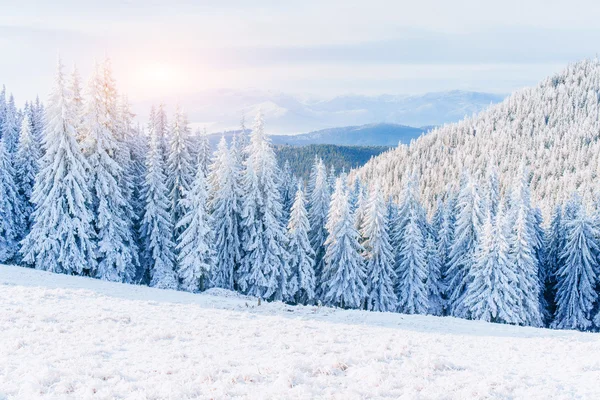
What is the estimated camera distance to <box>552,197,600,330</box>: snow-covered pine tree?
45281mm

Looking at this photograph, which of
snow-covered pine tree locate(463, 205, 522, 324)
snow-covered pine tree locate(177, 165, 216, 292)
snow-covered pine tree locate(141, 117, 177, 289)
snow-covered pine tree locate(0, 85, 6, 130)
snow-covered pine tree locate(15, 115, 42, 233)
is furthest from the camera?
snow-covered pine tree locate(0, 85, 6, 130)

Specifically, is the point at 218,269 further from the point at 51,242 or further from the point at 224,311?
the point at 224,311

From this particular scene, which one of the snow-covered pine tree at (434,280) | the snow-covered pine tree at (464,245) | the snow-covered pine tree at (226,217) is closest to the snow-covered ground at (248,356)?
the snow-covered pine tree at (226,217)

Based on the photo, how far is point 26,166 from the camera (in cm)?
4112

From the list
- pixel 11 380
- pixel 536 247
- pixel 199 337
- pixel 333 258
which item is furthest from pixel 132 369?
pixel 536 247

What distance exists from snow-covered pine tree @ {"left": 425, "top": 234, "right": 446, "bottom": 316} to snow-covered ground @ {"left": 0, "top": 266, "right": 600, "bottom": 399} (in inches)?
1032

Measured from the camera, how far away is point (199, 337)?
14508 mm

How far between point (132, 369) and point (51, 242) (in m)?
25.4

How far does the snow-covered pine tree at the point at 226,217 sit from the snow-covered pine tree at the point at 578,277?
115ft

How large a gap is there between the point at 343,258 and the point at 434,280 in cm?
1329

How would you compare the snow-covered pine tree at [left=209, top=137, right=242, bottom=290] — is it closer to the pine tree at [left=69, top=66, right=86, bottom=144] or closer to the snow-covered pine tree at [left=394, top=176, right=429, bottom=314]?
the pine tree at [left=69, top=66, right=86, bottom=144]

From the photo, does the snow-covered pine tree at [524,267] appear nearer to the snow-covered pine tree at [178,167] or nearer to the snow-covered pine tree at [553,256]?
the snow-covered pine tree at [553,256]

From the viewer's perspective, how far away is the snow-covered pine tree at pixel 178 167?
39.8 metres

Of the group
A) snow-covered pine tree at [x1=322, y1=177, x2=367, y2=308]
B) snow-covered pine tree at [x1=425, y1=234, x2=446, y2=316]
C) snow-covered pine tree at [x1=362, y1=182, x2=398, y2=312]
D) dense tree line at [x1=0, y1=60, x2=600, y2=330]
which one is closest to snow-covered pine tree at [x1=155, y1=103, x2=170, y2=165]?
Answer: dense tree line at [x1=0, y1=60, x2=600, y2=330]
